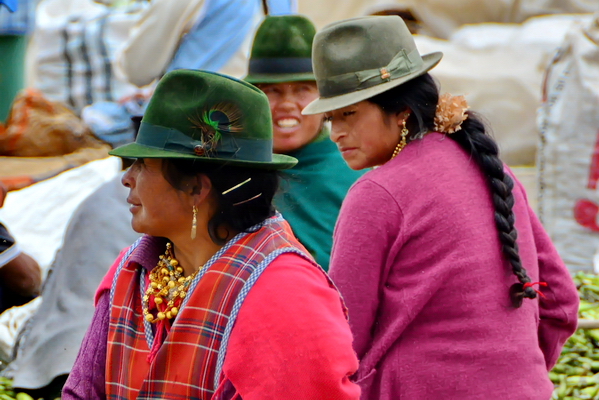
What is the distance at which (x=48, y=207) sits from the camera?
4.67m

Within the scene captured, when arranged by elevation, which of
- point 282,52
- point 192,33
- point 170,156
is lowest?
point 192,33

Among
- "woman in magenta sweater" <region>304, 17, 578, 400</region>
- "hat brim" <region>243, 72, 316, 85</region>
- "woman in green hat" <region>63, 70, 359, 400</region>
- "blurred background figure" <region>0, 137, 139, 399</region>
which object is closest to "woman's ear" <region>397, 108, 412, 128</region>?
"woman in magenta sweater" <region>304, 17, 578, 400</region>

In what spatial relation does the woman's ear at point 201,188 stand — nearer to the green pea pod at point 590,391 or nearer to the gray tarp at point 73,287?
the gray tarp at point 73,287

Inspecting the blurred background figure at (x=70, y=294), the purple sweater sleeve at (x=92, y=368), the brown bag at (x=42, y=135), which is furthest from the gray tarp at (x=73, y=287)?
the brown bag at (x=42, y=135)

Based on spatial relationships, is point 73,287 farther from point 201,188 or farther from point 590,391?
point 590,391

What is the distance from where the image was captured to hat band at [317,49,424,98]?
2.22 meters

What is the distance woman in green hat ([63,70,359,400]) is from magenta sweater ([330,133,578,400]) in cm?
36

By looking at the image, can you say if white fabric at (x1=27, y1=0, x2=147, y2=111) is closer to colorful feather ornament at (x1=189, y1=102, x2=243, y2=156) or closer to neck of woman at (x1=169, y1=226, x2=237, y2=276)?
neck of woman at (x1=169, y1=226, x2=237, y2=276)

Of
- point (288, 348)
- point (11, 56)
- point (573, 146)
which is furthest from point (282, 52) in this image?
point (11, 56)

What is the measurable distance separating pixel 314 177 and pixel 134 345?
1487 millimetres

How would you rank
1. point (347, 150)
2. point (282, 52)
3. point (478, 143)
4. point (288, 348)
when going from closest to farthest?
point (288, 348), point (478, 143), point (347, 150), point (282, 52)

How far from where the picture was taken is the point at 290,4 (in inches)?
191

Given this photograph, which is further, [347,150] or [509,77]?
[509,77]

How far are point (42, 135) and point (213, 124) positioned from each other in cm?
488
